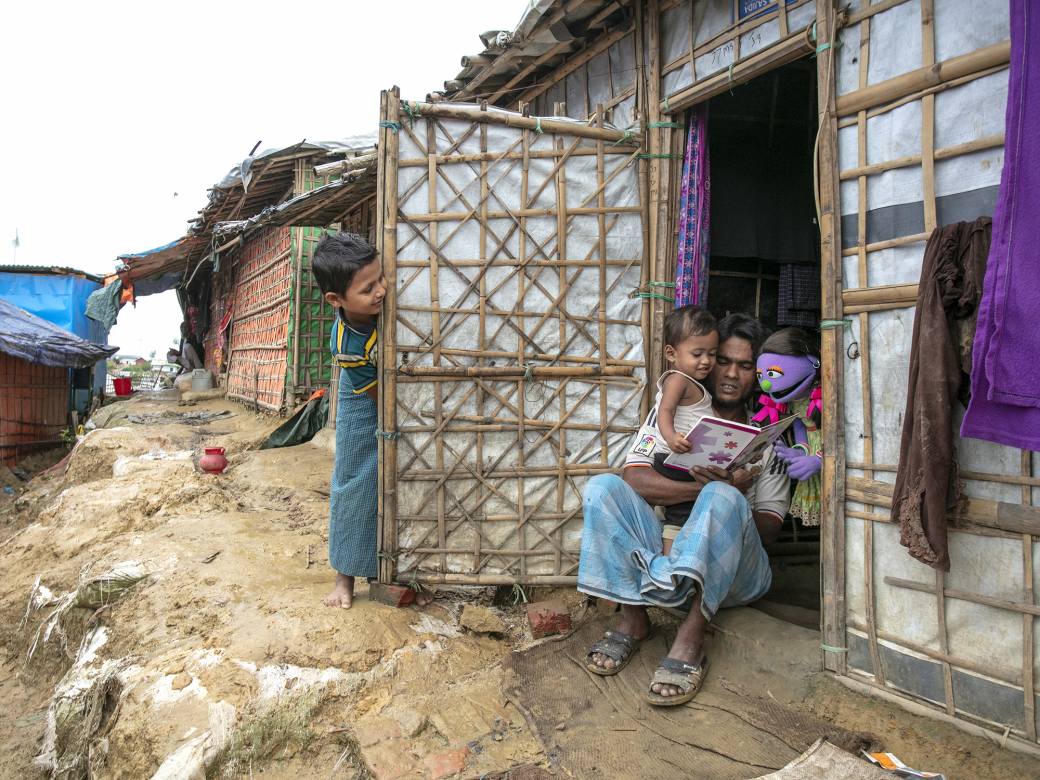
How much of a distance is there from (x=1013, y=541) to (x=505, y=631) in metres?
2.26

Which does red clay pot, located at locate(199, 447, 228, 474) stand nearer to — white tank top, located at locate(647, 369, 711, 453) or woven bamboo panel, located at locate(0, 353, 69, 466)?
white tank top, located at locate(647, 369, 711, 453)

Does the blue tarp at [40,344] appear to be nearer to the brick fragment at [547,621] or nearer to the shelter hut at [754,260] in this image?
the shelter hut at [754,260]

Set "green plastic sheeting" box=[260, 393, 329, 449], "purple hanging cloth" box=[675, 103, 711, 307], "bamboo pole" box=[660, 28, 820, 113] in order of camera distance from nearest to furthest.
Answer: "bamboo pole" box=[660, 28, 820, 113] → "purple hanging cloth" box=[675, 103, 711, 307] → "green plastic sheeting" box=[260, 393, 329, 449]

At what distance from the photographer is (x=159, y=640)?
3174mm

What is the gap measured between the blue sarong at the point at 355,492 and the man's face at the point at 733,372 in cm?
181

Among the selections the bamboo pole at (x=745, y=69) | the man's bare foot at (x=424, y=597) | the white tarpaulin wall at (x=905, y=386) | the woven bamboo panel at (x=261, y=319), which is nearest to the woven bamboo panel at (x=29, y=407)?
the woven bamboo panel at (x=261, y=319)

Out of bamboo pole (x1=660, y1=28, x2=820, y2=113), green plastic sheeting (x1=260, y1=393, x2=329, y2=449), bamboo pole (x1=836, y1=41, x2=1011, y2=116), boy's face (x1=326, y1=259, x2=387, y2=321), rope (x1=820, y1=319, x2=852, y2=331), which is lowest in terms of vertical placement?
green plastic sheeting (x1=260, y1=393, x2=329, y2=449)

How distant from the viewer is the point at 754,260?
4.48 meters

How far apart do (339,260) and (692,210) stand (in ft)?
6.56

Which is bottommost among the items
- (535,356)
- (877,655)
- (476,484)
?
(877,655)

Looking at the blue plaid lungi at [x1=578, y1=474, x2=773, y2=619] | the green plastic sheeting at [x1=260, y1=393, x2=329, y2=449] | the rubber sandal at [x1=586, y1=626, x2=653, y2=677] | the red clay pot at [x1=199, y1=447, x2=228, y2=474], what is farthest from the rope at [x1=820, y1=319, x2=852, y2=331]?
the green plastic sheeting at [x1=260, y1=393, x2=329, y2=449]

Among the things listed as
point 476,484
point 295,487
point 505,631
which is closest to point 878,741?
point 505,631

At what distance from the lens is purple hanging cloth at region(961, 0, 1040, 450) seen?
1.73 m

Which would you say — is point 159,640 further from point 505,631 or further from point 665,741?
point 665,741
